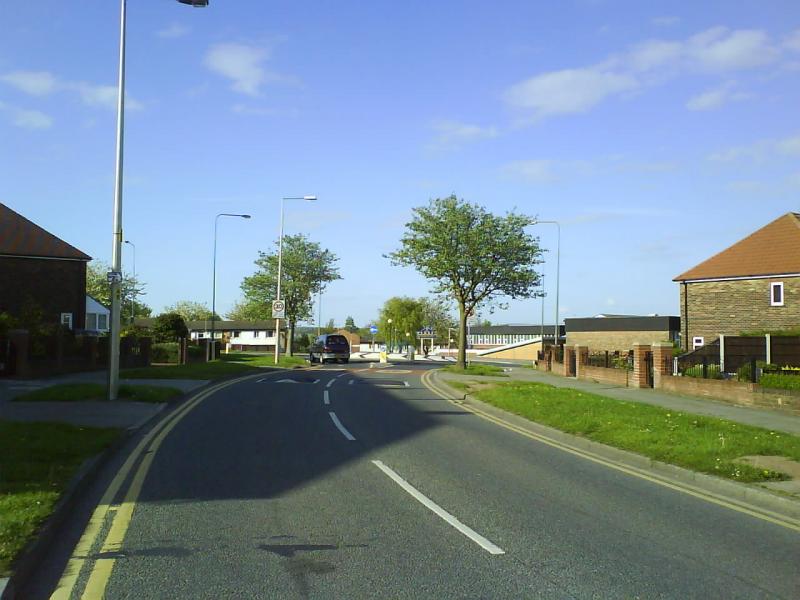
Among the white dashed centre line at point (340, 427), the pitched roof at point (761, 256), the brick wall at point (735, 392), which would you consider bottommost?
the white dashed centre line at point (340, 427)

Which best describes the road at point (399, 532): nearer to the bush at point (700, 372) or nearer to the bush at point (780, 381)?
the bush at point (780, 381)

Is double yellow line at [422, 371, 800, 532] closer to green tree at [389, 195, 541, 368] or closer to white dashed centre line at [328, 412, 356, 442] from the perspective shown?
white dashed centre line at [328, 412, 356, 442]

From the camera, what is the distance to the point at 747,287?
1548 inches

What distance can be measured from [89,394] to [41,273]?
2525 cm

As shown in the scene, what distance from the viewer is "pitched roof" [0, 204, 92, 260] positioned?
40219 mm

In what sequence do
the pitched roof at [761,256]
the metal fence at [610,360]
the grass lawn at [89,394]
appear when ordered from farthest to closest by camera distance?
the pitched roof at [761,256], the metal fence at [610,360], the grass lawn at [89,394]

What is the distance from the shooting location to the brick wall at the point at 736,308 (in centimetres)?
3737

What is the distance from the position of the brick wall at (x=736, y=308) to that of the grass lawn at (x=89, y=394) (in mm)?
30113

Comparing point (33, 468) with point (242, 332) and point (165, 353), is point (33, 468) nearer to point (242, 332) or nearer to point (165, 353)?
point (165, 353)

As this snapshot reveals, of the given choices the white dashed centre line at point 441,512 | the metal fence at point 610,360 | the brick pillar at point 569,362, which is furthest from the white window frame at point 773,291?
the white dashed centre line at point 441,512

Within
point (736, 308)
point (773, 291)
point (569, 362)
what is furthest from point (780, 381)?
point (736, 308)

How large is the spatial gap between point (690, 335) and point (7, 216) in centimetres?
4038

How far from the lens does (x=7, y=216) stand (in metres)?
44.0

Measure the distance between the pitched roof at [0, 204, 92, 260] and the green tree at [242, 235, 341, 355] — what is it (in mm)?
26603
